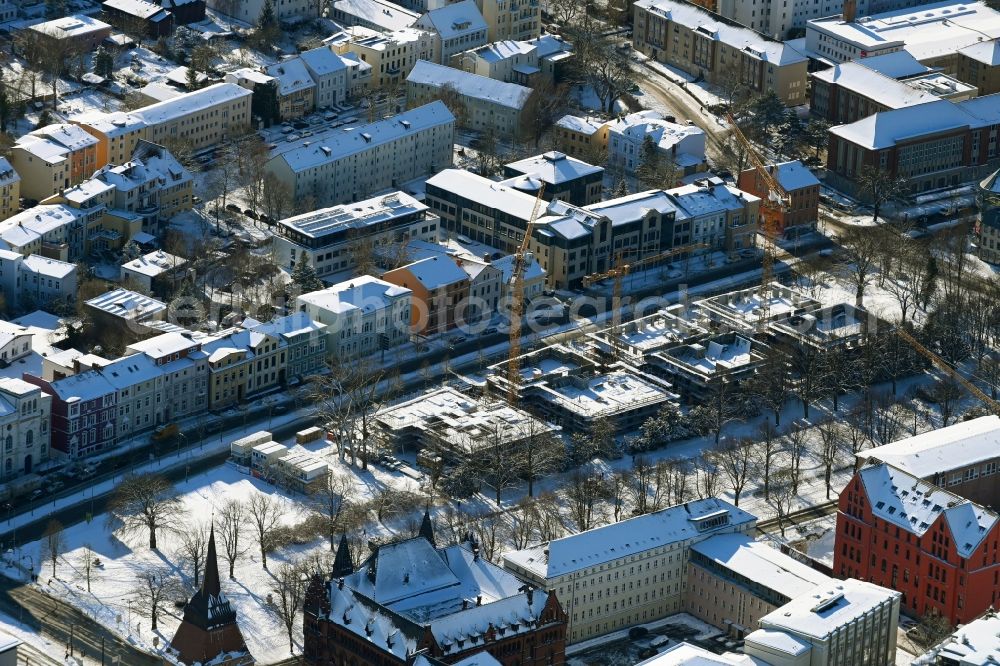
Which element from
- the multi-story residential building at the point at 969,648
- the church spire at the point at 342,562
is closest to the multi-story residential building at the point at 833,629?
the multi-story residential building at the point at 969,648

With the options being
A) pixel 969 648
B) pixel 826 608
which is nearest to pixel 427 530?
pixel 826 608

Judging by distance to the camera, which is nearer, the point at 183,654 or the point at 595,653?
the point at 183,654

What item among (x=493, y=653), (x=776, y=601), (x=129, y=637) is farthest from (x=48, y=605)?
(x=776, y=601)

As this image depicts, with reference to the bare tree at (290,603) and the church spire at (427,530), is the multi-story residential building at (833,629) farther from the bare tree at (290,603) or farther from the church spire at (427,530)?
the bare tree at (290,603)

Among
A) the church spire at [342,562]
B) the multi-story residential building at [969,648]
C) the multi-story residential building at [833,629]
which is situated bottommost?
the multi-story residential building at [833,629]

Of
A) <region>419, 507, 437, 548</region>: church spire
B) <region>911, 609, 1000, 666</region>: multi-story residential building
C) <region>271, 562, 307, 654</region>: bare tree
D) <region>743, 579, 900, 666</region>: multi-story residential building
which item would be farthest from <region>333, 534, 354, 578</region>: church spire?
<region>911, 609, 1000, 666</region>: multi-story residential building

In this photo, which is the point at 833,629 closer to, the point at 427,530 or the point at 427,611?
the point at 427,611

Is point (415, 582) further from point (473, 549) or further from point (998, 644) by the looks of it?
point (998, 644)
